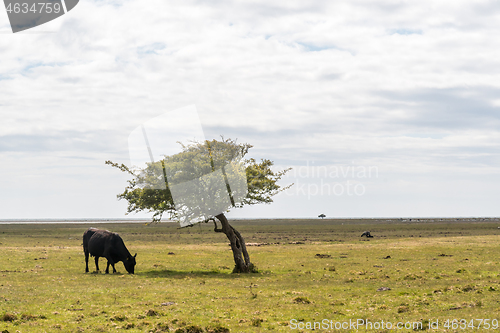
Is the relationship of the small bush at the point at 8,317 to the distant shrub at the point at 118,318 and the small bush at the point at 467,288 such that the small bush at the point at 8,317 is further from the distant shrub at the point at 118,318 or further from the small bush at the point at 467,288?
the small bush at the point at 467,288

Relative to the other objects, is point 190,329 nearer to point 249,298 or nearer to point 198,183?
point 249,298

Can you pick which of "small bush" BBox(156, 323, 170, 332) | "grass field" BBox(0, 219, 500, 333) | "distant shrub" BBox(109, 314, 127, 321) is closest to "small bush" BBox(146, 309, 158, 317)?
"grass field" BBox(0, 219, 500, 333)

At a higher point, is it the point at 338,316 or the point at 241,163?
the point at 241,163

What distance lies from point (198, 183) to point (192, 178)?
1.81 ft

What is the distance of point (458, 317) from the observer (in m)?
14.9

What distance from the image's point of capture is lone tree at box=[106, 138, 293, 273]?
29.4 meters

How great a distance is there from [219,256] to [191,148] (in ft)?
60.6

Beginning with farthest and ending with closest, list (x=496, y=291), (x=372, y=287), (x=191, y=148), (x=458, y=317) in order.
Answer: (x=191, y=148), (x=372, y=287), (x=496, y=291), (x=458, y=317)

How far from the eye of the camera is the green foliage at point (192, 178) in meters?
29.4

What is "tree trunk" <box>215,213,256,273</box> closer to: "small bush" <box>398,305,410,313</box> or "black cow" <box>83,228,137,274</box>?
"black cow" <box>83,228,137,274</box>

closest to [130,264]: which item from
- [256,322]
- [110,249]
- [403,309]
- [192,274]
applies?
[110,249]

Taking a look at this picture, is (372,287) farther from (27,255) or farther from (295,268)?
(27,255)

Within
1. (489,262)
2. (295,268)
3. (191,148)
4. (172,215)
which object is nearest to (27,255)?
(172,215)

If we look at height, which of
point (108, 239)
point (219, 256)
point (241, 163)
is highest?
point (241, 163)
